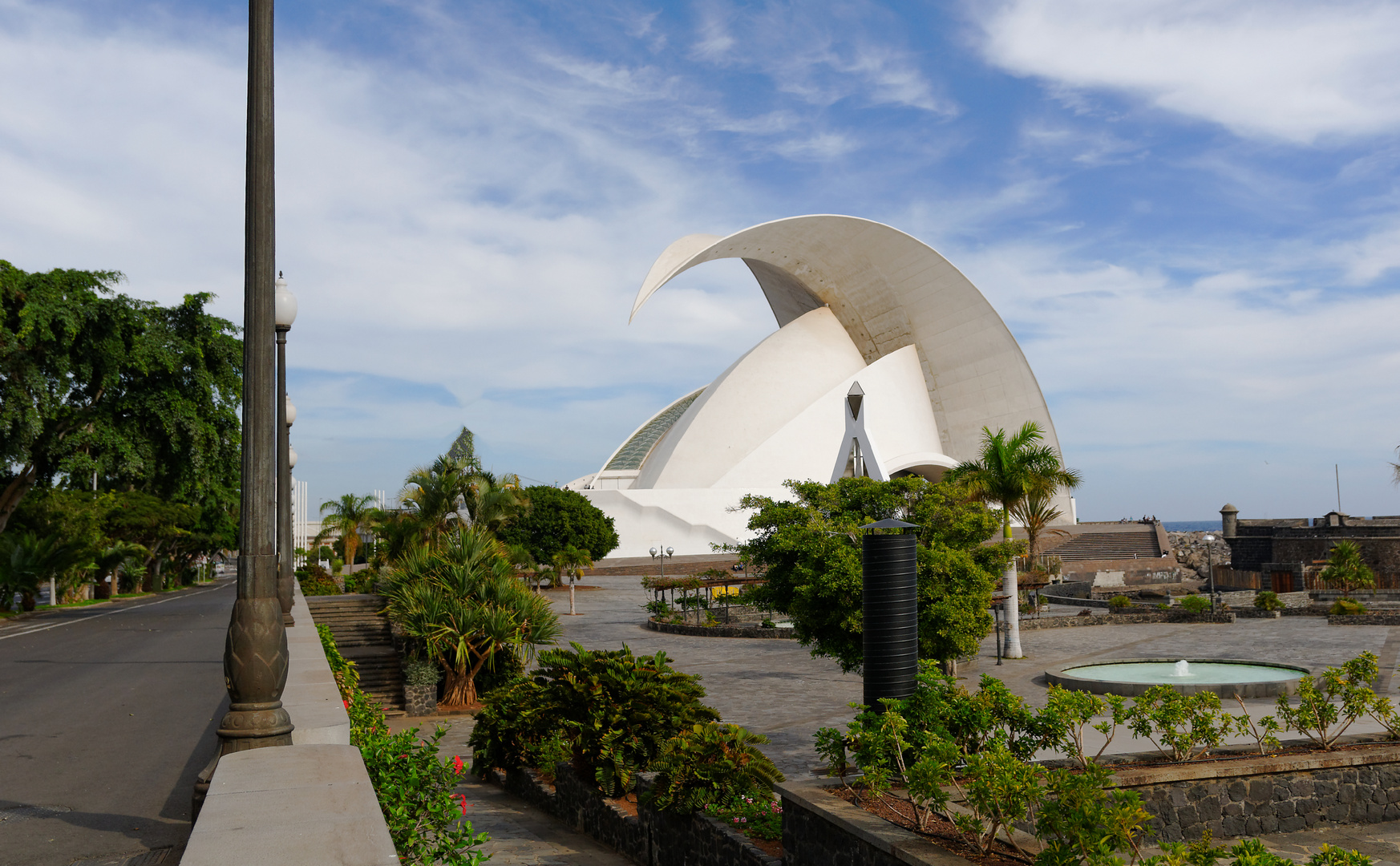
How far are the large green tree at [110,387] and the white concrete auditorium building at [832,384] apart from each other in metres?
28.4

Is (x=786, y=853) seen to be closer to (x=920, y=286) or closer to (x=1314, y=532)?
(x=1314, y=532)

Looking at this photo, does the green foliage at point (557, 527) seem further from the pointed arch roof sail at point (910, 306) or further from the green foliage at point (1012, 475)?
the green foliage at point (1012, 475)

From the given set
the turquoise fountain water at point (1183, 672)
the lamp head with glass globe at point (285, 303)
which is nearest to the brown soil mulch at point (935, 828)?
the lamp head with glass globe at point (285, 303)

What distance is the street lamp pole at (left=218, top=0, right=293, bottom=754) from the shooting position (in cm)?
469

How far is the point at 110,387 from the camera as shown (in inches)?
866

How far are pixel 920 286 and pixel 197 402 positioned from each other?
39.9 metres

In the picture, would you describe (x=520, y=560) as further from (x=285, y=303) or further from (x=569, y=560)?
(x=285, y=303)

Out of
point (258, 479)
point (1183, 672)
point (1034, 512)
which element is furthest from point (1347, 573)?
point (258, 479)

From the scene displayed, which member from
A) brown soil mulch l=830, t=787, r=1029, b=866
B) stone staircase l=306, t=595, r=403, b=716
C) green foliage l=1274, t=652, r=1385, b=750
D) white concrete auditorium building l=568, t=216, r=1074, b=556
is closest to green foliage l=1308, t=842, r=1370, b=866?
brown soil mulch l=830, t=787, r=1029, b=866

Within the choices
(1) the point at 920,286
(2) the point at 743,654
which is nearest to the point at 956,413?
(1) the point at 920,286

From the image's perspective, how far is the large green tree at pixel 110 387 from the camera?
20234 mm

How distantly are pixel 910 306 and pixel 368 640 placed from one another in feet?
139

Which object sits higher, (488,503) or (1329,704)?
(488,503)

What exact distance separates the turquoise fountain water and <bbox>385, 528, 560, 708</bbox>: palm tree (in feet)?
25.3
